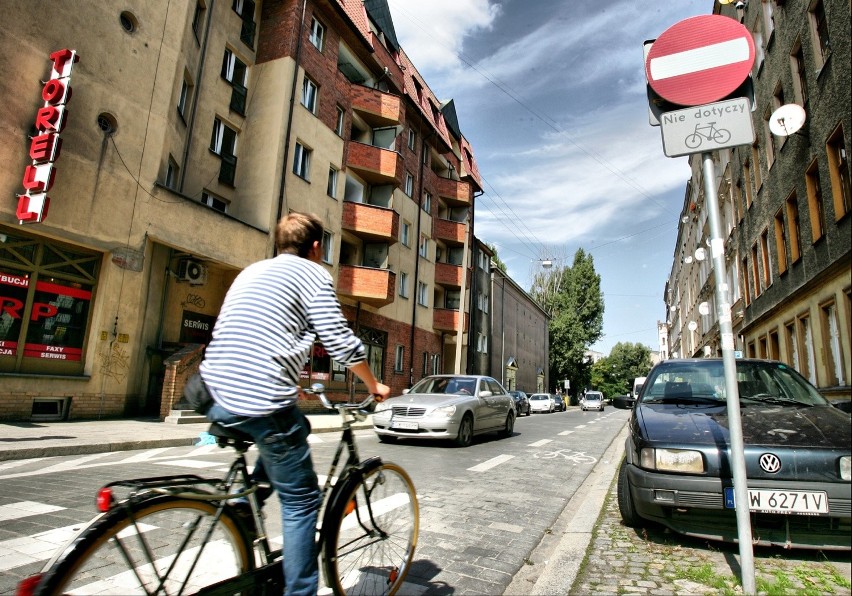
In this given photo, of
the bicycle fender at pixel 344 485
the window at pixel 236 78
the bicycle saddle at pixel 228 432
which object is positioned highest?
the window at pixel 236 78

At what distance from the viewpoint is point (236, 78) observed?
18.5m

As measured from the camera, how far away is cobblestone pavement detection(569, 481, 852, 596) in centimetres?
277

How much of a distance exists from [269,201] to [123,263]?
603 centimetres

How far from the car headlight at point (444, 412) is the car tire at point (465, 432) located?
0.43m

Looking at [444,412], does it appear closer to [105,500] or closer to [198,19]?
[105,500]

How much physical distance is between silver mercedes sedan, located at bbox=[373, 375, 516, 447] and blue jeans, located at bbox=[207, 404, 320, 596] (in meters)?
6.86

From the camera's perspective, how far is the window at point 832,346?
32.7 ft

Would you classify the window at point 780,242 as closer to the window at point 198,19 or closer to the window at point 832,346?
the window at point 832,346

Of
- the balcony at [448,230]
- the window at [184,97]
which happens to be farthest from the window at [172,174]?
the balcony at [448,230]

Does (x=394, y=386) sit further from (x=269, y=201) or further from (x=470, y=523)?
(x=470, y=523)

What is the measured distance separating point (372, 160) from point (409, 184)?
569 centimetres

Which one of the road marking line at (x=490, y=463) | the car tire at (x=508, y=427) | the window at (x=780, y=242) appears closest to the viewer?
the road marking line at (x=490, y=463)

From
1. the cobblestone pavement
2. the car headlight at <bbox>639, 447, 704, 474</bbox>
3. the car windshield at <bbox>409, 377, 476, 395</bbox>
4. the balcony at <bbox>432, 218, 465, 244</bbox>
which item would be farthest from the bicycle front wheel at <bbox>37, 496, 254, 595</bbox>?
the balcony at <bbox>432, 218, 465, 244</bbox>

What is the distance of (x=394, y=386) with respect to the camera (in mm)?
24516
